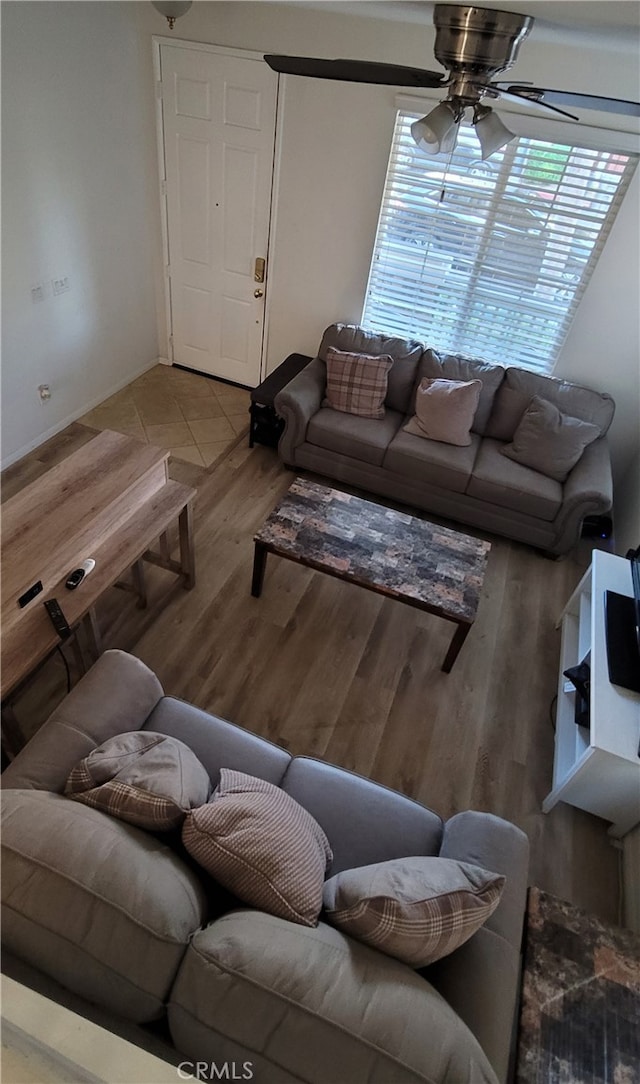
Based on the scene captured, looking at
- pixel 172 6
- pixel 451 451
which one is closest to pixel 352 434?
pixel 451 451

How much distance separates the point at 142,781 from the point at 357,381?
2.83m

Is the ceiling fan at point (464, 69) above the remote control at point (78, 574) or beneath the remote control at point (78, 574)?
above

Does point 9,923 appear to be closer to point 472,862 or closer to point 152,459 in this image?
point 472,862

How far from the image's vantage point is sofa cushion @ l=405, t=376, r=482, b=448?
3.44 m

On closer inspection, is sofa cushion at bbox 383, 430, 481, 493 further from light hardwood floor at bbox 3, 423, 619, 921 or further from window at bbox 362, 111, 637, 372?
window at bbox 362, 111, 637, 372

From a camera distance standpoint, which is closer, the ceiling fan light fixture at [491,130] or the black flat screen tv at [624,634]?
the ceiling fan light fixture at [491,130]

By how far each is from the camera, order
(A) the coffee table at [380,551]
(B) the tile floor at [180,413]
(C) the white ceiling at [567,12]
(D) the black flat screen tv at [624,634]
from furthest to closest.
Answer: (B) the tile floor at [180,413], (A) the coffee table at [380,551], (D) the black flat screen tv at [624,634], (C) the white ceiling at [567,12]

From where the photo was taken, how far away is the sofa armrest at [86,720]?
156cm

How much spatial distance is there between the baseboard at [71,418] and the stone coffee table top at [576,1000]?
365 cm

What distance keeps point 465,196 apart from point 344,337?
1.08 m

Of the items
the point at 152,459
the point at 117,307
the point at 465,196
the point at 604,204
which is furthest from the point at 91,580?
the point at 604,204

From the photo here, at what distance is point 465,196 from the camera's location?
3.31m

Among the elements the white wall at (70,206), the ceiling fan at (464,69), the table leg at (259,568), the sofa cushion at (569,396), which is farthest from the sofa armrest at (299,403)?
the ceiling fan at (464,69)

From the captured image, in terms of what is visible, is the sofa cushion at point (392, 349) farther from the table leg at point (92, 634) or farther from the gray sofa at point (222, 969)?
the gray sofa at point (222, 969)
